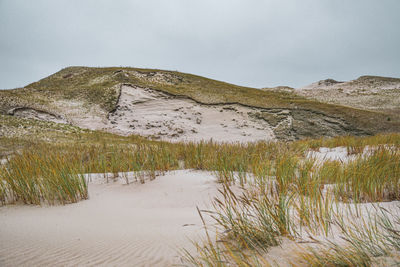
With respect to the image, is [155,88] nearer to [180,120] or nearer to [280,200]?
[180,120]

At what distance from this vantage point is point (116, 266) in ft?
3.66

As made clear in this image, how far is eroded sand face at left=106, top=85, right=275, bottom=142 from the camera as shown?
1548 centimetres

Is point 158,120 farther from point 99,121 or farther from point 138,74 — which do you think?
point 138,74

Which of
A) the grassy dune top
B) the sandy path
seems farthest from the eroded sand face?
the sandy path

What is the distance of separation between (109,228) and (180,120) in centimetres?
1526

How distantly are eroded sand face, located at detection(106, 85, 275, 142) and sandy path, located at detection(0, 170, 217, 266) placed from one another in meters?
12.0

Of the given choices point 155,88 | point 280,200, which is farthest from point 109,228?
point 155,88

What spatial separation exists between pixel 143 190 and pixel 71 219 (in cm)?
103

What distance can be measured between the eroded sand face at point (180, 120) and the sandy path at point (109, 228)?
12004mm

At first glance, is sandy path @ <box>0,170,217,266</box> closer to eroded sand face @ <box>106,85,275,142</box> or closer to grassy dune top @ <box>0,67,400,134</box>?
eroded sand face @ <box>106,85,275,142</box>

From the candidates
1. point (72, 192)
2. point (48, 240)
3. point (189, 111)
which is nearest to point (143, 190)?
point (72, 192)

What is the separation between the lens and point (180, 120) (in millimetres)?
16766

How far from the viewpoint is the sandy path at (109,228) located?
120cm

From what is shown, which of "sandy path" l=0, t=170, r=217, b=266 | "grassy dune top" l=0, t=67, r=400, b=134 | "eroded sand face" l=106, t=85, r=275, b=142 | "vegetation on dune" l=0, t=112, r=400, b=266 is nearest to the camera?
"vegetation on dune" l=0, t=112, r=400, b=266
